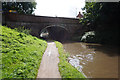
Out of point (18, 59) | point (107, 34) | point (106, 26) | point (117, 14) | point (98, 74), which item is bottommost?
point (98, 74)

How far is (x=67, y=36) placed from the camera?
77.3 feet

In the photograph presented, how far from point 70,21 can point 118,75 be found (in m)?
17.5

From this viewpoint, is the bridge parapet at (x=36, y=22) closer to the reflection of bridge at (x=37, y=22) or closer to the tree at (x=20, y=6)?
the reflection of bridge at (x=37, y=22)

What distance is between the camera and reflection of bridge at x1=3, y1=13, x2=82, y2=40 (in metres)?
13.8

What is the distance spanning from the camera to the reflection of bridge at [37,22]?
13844 mm

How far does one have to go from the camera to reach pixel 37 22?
17.3 metres

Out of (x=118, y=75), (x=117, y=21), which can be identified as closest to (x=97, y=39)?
(x=117, y=21)

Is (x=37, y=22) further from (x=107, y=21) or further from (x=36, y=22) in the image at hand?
(x=107, y=21)

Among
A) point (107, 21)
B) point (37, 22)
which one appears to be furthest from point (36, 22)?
point (107, 21)

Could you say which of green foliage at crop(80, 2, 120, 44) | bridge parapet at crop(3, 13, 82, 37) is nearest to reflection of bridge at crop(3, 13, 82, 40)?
bridge parapet at crop(3, 13, 82, 37)

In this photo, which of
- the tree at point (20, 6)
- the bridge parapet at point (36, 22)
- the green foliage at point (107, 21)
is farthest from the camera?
the tree at point (20, 6)

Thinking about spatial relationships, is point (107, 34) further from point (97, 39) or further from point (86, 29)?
point (86, 29)

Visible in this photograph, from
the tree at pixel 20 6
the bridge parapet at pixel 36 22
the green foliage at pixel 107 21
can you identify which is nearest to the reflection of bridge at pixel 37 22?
the bridge parapet at pixel 36 22

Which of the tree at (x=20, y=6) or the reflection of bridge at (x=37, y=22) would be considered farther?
the tree at (x=20, y=6)
